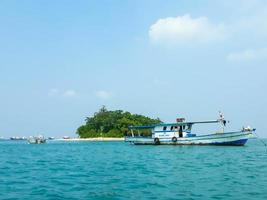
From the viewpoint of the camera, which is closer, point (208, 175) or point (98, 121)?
point (208, 175)

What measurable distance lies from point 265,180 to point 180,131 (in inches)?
1685

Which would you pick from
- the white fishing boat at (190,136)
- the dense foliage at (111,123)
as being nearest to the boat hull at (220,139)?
the white fishing boat at (190,136)

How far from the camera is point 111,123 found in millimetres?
134250

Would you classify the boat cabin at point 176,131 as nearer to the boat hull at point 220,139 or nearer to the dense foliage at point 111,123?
the boat hull at point 220,139

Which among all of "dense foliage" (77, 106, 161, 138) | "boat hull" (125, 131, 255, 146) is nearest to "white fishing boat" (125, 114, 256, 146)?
"boat hull" (125, 131, 255, 146)

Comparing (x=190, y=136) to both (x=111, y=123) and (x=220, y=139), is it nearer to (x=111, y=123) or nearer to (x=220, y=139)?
(x=220, y=139)

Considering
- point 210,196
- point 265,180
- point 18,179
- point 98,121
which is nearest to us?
point 210,196

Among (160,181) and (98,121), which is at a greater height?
(98,121)

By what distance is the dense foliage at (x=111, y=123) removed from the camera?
5148 inches

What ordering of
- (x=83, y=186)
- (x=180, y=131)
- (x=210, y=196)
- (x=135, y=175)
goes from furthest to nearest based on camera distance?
(x=180, y=131) → (x=135, y=175) → (x=83, y=186) → (x=210, y=196)

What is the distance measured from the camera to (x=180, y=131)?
6388 cm

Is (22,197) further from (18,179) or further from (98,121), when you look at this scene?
(98,121)

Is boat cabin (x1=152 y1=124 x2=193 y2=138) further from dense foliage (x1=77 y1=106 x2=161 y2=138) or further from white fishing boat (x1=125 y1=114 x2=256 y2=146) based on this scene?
dense foliage (x1=77 y1=106 x2=161 y2=138)

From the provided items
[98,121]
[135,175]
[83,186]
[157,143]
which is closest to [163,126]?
[157,143]
